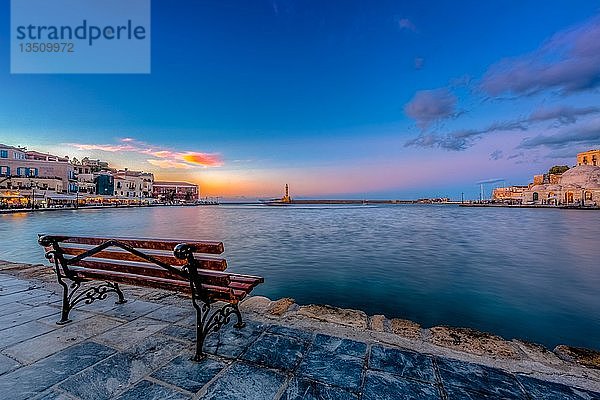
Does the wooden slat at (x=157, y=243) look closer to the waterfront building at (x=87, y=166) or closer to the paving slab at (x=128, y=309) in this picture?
the paving slab at (x=128, y=309)

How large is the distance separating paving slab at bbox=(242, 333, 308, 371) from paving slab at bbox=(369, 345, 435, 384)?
635 millimetres

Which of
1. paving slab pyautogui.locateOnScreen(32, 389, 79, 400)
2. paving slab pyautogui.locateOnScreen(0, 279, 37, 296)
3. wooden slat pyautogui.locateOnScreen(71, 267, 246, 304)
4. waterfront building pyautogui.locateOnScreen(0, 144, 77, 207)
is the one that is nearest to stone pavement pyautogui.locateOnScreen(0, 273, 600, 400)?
paving slab pyautogui.locateOnScreen(32, 389, 79, 400)

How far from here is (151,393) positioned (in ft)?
6.32

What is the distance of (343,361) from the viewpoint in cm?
233

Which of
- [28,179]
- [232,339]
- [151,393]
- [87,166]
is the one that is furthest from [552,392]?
[87,166]

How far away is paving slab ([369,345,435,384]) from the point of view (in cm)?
215

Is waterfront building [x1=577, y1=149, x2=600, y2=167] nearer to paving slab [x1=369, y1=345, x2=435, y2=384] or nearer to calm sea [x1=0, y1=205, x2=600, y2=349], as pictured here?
calm sea [x1=0, y1=205, x2=600, y2=349]

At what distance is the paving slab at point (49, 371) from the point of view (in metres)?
1.95

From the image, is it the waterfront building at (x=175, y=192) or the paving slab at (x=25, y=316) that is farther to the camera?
the waterfront building at (x=175, y=192)

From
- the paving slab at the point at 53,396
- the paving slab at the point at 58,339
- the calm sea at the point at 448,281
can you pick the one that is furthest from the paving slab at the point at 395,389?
the calm sea at the point at 448,281

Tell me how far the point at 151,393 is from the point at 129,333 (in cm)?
112

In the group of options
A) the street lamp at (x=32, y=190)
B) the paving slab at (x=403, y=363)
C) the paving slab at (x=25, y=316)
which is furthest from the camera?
the street lamp at (x=32, y=190)

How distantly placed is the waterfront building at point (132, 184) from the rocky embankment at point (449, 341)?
86.3 meters

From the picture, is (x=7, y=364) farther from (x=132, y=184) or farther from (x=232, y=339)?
(x=132, y=184)
